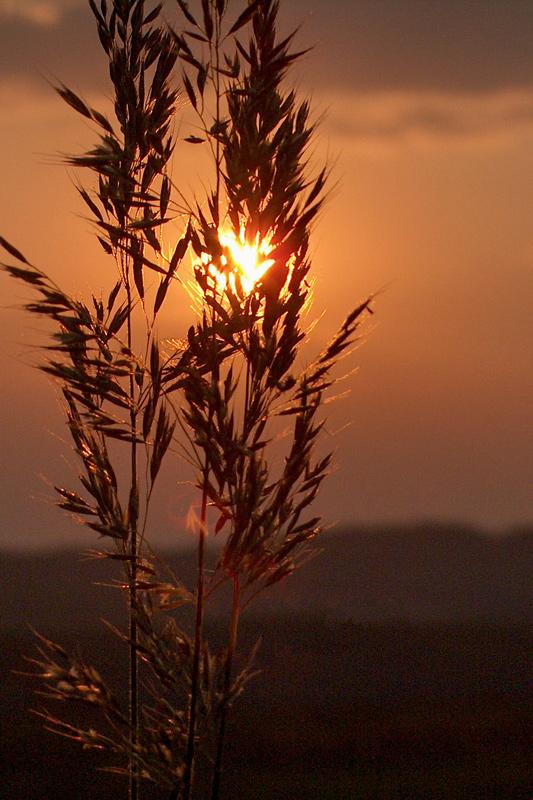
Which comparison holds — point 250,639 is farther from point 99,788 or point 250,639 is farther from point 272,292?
point 272,292

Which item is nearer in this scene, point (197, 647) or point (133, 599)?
point (197, 647)

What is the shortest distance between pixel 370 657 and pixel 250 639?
108 centimetres

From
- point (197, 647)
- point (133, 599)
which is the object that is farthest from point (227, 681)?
point (133, 599)

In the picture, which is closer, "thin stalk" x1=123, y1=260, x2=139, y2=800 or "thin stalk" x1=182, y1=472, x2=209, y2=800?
"thin stalk" x1=182, y1=472, x2=209, y2=800

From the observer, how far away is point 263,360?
8.23 feet

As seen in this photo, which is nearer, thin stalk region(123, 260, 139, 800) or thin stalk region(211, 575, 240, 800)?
thin stalk region(211, 575, 240, 800)

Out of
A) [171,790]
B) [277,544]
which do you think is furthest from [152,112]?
[171,790]

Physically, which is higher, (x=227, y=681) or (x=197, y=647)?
(x=197, y=647)

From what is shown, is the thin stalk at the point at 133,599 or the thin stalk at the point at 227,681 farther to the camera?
the thin stalk at the point at 133,599

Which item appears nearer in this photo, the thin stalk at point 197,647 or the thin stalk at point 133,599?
→ the thin stalk at point 197,647

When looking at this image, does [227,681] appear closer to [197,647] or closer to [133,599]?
[197,647]

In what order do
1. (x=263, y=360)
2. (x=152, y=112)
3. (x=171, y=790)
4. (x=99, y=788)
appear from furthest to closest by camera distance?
(x=99, y=788) < (x=152, y=112) < (x=171, y=790) < (x=263, y=360)

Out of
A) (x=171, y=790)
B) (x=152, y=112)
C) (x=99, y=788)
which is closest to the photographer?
(x=171, y=790)

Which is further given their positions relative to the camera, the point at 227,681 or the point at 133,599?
the point at 133,599
